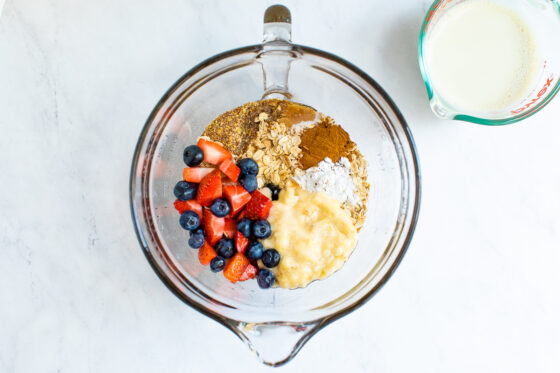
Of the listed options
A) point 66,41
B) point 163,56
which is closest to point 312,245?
point 163,56

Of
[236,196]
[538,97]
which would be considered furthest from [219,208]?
[538,97]

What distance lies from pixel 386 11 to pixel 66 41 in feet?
3.56

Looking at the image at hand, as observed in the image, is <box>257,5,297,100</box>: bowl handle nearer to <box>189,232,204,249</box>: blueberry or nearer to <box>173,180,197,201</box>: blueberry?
<box>173,180,197,201</box>: blueberry

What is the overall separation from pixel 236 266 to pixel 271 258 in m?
0.11

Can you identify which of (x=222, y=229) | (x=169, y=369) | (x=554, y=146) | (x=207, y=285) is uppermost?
(x=554, y=146)

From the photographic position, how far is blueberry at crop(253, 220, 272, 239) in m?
1.30

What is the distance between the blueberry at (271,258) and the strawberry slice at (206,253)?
0.15 meters

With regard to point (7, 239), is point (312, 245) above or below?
below

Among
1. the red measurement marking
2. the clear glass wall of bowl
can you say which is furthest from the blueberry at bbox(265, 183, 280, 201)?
the red measurement marking

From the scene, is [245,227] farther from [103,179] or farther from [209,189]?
[103,179]

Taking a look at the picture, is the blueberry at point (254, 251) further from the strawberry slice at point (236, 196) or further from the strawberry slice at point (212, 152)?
the strawberry slice at point (212, 152)

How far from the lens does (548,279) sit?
5.40ft

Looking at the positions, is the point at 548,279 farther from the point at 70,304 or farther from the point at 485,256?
the point at 70,304

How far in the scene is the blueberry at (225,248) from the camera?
1.33m
